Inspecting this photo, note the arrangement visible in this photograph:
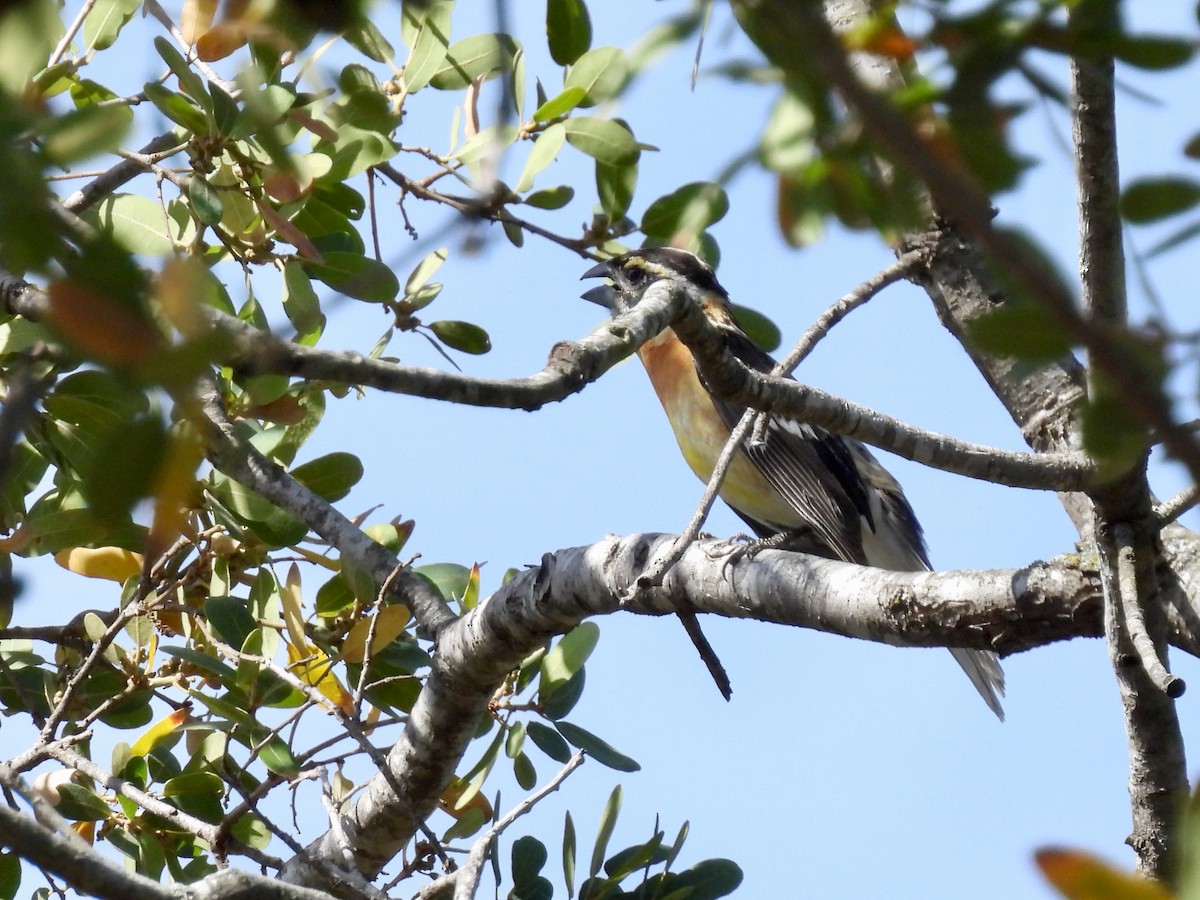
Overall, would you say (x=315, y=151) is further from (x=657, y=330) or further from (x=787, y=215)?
(x=787, y=215)

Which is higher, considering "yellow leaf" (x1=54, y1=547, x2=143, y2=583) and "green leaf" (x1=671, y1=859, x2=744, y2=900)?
"yellow leaf" (x1=54, y1=547, x2=143, y2=583)

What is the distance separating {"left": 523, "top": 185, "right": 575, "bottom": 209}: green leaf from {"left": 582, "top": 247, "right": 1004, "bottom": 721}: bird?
8.06 feet

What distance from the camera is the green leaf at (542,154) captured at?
125 inches

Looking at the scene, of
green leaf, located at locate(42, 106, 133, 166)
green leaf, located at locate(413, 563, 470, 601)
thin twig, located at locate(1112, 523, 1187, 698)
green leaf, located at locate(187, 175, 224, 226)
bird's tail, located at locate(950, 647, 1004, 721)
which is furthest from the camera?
bird's tail, located at locate(950, 647, 1004, 721)

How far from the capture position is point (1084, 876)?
60 centimetres

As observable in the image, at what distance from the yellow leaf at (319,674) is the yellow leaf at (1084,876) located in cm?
297

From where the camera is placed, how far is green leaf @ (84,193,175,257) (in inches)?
127

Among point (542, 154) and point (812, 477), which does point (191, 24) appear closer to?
point (542, 154)

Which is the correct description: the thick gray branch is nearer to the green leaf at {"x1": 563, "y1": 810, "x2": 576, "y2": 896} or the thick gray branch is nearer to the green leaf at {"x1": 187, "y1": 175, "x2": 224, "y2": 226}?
the green leaf at {"x1": 563, "y1": 810, "x2": 576, "y2": 896}

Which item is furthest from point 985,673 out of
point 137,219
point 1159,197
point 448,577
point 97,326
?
point 97,326

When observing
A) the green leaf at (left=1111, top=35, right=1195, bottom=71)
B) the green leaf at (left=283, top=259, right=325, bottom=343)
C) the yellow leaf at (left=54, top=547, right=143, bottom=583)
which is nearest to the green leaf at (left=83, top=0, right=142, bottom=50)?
the green leaf at (left=283, top=259, right=325, bottom=343)

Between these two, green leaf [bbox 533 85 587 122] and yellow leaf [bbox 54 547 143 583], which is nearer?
green leaf [bbox 533 85 587 122]

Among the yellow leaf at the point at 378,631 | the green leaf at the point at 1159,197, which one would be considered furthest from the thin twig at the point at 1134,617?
the yellow leaf at the point at 378,631

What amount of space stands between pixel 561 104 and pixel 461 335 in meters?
0.96
